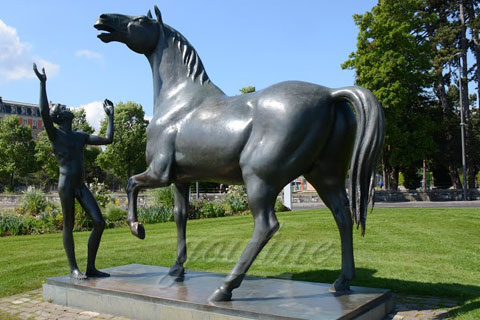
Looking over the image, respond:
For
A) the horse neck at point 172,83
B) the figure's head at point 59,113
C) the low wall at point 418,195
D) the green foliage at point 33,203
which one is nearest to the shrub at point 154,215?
the green foliage at point 33,203

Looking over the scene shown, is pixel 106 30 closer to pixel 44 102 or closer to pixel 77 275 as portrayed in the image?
pixel 44 102

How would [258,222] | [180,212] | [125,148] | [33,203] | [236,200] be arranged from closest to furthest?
[258,222]
[180,212]
[33,203]
[236,200]
[125,148]

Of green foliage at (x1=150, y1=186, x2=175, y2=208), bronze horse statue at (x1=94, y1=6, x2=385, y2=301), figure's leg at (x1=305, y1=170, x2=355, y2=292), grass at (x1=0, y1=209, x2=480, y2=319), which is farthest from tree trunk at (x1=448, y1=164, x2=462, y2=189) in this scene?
bronze horse statue at (x1=94, y1=6, x2=385, y2=301)

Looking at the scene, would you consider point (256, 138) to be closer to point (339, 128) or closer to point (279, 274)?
point (339, 128)

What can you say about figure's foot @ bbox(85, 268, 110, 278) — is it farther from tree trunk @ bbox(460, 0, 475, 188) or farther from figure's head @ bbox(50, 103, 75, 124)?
tree trunk @ bbox(460, 0, 475, 188)

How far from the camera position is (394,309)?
4797 mm

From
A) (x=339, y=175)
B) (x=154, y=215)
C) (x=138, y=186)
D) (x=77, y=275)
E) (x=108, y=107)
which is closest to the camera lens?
(x=339, y=175)

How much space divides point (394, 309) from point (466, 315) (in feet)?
2.45

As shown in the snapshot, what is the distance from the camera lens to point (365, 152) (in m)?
3.93

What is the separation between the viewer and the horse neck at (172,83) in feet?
16.5

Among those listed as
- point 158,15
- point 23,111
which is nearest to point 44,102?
point 158,15

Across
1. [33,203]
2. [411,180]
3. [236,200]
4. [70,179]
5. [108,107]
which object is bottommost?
[236,200]

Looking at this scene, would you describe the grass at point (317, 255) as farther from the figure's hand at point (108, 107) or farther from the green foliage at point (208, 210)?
the green foliage at point (208, 210)

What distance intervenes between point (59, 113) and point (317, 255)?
580cm
